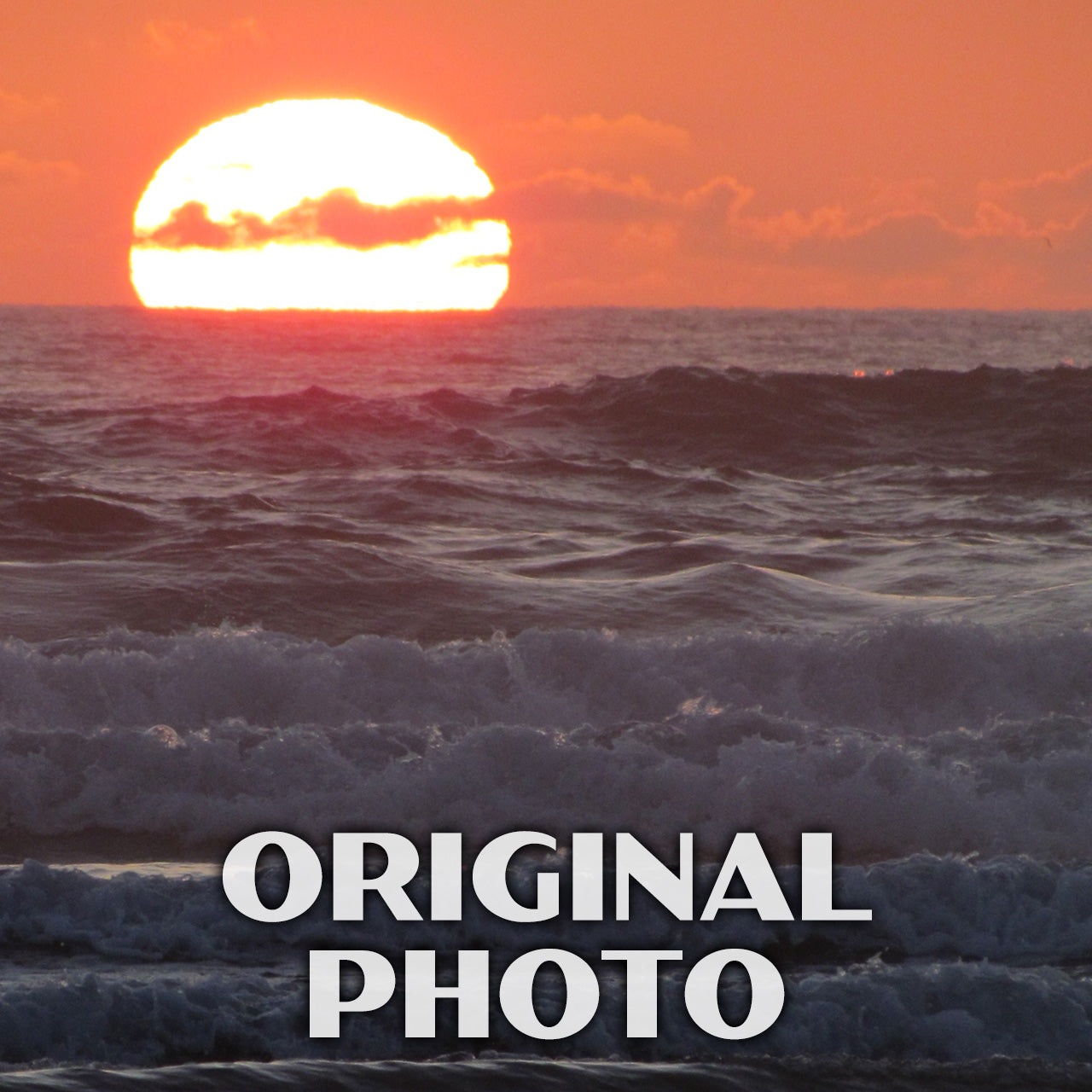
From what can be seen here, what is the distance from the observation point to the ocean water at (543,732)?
16.2ft

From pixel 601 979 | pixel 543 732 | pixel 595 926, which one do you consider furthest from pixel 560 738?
pixel 601 979

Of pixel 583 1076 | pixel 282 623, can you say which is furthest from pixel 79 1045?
pixel 282 623

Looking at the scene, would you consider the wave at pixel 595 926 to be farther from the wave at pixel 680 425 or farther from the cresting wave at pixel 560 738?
the wave at pixel 680 425

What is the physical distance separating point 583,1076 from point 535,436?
60.5 ft

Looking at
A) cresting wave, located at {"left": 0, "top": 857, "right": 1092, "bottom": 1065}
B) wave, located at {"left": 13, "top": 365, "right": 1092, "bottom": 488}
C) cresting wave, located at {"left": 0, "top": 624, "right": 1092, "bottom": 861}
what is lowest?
cresting wave, located at {"left": 0, "top": 857, "right": 1092, "bottom": 1065}

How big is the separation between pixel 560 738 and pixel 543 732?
103 mm

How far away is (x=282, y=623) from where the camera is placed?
11.2 metres

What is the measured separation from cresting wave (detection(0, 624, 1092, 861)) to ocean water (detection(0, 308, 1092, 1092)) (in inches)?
0.9

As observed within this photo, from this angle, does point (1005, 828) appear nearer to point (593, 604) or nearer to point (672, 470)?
point (593, 604)

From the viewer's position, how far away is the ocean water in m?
4.95

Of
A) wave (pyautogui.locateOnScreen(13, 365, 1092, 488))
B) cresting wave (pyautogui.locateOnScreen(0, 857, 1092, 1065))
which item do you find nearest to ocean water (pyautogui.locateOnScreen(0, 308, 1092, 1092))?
cresting wave (pyautogui.locateOnScreen(0, 857, 1092, 1065))

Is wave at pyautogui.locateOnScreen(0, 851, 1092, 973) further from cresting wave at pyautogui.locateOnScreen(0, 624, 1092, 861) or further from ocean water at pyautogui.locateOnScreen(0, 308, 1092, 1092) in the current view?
cresting wave at pyautogui.locateOnScreen(0, 624, 1092, 861)

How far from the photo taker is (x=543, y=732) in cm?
794

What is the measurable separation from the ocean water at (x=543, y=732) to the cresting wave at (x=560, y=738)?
0.08 ft
